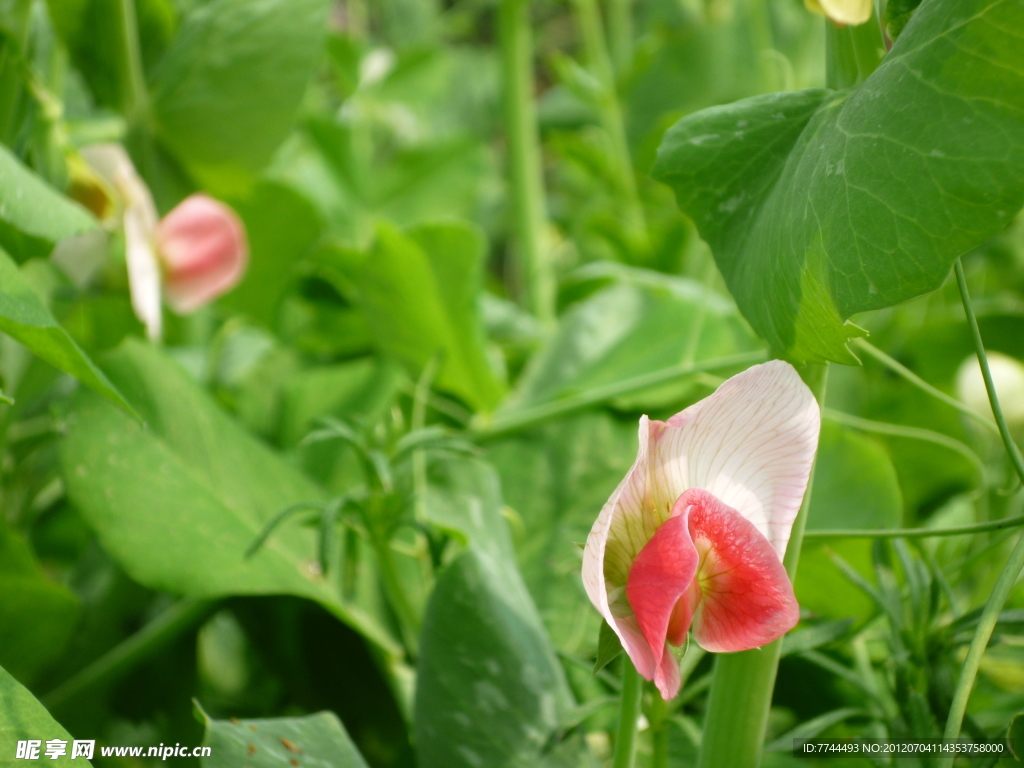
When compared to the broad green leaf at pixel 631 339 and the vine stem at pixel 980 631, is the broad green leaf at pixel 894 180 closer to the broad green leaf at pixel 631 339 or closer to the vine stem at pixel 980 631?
the vine stem at pixel 980 631

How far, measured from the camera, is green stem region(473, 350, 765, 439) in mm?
383

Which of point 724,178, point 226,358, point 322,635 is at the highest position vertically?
point 724,178

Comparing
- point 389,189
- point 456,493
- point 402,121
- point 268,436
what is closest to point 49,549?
point 268,436

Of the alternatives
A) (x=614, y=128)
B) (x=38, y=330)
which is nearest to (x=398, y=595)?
(x=38, y=330)

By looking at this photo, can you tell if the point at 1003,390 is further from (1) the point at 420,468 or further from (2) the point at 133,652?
(2) the point at 133,652

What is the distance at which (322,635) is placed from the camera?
41cm

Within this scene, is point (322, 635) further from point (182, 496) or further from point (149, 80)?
point (149, 80)

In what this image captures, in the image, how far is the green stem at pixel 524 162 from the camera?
0.64m

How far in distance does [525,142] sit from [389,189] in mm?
154

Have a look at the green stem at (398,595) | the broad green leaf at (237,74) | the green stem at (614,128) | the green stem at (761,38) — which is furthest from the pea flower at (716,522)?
the green stem at (761,38)

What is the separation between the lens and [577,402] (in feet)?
1.34

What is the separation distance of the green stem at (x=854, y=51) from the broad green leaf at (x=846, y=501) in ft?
0.57

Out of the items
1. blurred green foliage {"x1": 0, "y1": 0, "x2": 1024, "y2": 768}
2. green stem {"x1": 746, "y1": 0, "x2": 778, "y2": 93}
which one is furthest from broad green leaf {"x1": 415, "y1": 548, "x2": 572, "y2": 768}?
green stem {"x1": 746, "y1": 0, "x2": 778, "y2": 93}

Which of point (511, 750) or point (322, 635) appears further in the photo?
point (322, 635)
